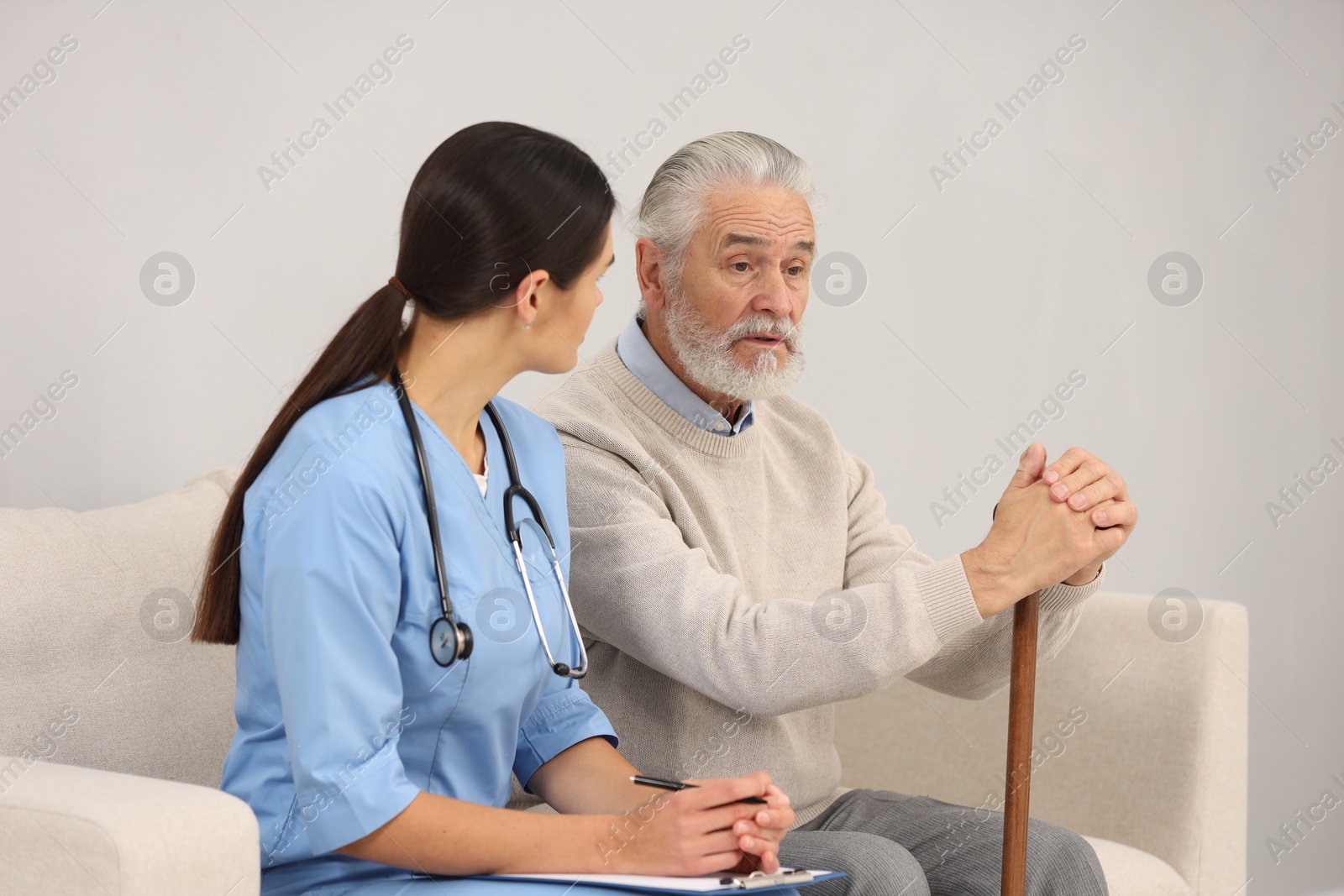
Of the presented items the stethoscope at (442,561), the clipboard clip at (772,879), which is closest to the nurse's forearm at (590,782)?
the stethoscope at (442,561)

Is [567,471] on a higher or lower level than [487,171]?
lower

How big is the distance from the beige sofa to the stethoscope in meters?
0.25

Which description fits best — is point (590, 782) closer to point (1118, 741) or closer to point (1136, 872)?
point (1136, 872)

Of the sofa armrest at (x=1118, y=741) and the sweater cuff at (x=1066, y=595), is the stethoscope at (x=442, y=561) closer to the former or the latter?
the sweater cuff at (x=1066, y=595)

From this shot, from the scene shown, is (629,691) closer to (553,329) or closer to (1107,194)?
(553,329)

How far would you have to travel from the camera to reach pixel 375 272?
2.14 m

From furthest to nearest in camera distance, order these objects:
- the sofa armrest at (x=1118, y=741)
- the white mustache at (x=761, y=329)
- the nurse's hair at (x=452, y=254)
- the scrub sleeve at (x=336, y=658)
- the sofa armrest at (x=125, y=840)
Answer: the sofa armrest at (x=1118, y=741) → the white mustache at (x=761, y=329) → the nurse's hair at (x=452, y=254) → the scrub sleeve at (x=336, y=658) → the sofa armrest at (x=125, y=840)

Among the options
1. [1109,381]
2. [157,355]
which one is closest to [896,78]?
[1109,381]

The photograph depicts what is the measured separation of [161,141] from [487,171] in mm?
796

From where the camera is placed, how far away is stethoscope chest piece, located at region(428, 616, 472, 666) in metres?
1.25

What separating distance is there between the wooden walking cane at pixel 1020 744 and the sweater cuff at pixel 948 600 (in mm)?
149

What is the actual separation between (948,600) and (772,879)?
429 millimetres

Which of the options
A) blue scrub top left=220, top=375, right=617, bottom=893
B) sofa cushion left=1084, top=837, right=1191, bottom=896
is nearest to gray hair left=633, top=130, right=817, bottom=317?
blue scrub top left=220, top=375, right=617, bottom=893

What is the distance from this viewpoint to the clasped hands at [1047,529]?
1535 millimetres
